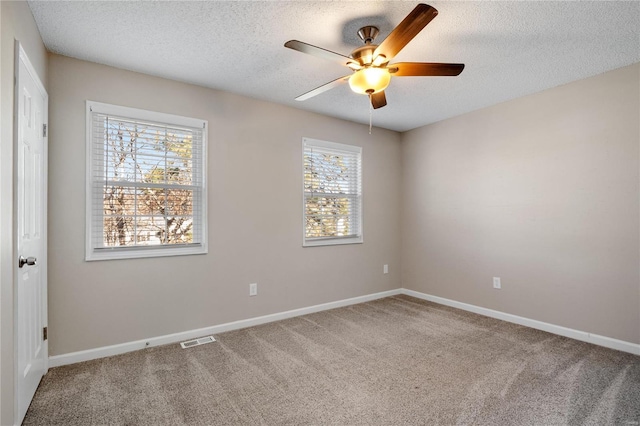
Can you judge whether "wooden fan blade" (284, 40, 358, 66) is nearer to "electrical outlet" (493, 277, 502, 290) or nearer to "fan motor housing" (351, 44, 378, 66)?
"fan motor housing" (351, 44, 378, 66)

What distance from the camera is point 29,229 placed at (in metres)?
2.03

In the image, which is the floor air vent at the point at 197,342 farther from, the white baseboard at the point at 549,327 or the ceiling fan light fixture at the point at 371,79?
the white baseboard at the point at 549,327

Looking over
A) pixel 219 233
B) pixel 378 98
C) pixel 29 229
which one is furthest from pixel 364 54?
pixel 29 229

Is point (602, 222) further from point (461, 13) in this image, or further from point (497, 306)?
point (461, 13)

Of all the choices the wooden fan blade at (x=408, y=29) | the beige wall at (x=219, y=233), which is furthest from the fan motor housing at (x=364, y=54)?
the beige wall at (x=219, y=233)

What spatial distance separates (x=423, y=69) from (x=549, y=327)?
2845 millimetres

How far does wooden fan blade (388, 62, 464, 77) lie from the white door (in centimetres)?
215

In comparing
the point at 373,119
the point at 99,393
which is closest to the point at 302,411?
the point at 99,393

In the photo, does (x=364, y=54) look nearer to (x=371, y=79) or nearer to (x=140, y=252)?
(x=371, y=79)

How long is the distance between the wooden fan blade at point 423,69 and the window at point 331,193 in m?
1.87

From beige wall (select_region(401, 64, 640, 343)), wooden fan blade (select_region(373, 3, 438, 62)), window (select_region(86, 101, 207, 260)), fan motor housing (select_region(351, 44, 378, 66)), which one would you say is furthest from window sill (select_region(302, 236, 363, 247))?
wooden fan blade (select_region(373, 3, 438, 62))

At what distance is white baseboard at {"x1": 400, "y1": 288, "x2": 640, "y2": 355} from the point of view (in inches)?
108

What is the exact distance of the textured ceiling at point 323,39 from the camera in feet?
6.48

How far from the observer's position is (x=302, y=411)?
1938 mm
